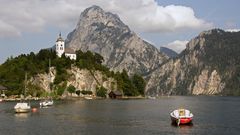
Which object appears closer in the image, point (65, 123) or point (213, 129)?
point (213, 129)

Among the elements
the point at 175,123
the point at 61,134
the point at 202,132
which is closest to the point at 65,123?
the point at 61,134

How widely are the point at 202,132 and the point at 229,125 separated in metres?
14.3

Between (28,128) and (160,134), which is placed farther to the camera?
(28,128)

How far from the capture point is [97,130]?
74250mm

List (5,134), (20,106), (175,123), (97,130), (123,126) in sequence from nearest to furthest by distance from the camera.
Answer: (5,134)
(97,130)
(123,126)
(175,123)
(20,106)

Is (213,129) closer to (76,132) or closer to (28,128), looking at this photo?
(76,132)

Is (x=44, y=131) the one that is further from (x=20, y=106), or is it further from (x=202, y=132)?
(x=20, y=106)

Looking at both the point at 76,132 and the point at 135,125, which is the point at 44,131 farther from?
the point at 135,125

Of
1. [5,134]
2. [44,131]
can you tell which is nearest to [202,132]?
[44,131]

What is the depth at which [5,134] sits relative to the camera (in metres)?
68.9

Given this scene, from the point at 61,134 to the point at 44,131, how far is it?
5.08 m

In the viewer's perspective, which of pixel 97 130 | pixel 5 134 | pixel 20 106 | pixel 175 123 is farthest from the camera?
pixel 20 106

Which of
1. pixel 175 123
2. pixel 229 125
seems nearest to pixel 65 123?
pixel 175 123

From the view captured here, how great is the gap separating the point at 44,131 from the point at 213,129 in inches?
1216
